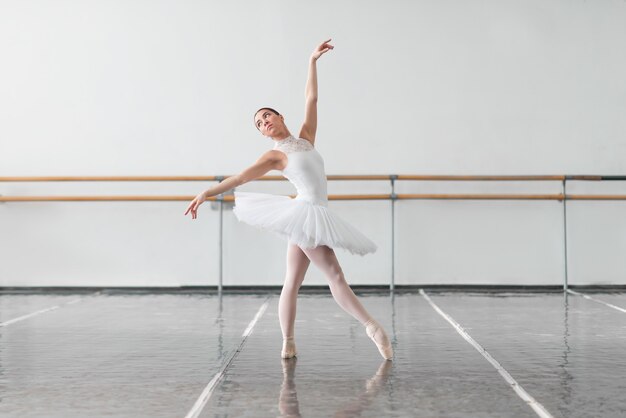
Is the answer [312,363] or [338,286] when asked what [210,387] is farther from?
[338,286]

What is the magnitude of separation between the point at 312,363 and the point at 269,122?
3.55ft

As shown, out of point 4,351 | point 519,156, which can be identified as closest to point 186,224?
point 519,156

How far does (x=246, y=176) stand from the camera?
426 cm

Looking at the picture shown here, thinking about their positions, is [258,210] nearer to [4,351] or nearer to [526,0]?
[4,351]

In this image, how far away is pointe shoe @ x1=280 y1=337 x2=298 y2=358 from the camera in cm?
442

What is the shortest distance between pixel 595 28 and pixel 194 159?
12.3ft

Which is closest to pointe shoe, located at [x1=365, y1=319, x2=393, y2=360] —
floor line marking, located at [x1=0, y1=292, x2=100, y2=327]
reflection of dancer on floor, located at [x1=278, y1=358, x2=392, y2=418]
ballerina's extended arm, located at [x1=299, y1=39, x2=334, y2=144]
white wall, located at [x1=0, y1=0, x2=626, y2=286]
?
reflection of dancer on floor, located at [x1=278, y1=358, x2=392, y2=418]

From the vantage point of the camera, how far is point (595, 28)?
915cm

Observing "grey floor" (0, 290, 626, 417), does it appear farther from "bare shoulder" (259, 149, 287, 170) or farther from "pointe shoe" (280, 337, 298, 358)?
"bare shoulder" (259, 149, 287, 170)

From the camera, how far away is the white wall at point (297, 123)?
9.00 metres

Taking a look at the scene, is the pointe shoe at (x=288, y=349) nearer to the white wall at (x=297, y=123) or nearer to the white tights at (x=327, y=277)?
the white tights at (x=327, y=277)

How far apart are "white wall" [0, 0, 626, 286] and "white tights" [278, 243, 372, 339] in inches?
176

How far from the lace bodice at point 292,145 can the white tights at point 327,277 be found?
1.36 ft

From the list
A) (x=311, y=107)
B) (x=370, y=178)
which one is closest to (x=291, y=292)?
(x=311, y=107)
